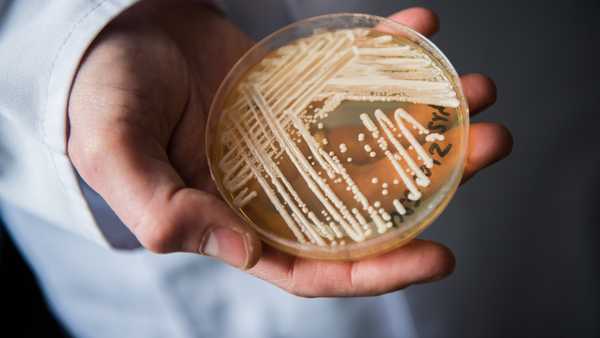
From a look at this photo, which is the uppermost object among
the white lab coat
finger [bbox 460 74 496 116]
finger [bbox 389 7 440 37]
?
finger [bbox 389 7 440 37]

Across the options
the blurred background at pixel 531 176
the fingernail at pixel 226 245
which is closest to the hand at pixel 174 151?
the fingernail at pixel 226 245

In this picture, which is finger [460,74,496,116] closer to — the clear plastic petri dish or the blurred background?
the clear plastic petri dish

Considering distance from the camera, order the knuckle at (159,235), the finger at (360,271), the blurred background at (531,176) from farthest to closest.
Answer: the blurred background at (531,176), the finger at (360,271), the knuckle at (159,235)

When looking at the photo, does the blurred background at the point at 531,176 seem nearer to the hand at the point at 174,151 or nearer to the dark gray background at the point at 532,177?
the dark gray background at the point at 532,177

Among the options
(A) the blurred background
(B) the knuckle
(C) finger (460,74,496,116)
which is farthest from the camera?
(A) the blurred background

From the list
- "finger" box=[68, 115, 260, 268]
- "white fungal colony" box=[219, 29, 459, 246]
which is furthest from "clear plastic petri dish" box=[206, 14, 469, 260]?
"finger" box=[68, 115, 260, 268]

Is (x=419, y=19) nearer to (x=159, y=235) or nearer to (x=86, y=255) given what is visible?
(x=159, y=235)

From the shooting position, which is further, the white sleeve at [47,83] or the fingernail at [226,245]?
the white sleeve at [47,83]

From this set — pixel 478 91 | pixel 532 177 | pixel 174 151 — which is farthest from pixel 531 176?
pixel 174 151
